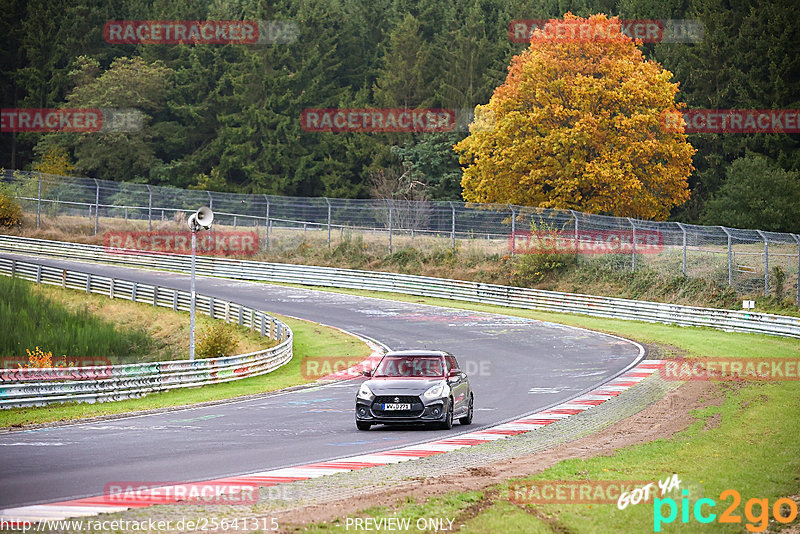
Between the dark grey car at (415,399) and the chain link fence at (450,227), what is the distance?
2362 cm

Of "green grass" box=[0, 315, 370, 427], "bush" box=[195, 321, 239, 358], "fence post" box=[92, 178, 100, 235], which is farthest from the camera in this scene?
"fence post" box=[92, 178, 100, 235]

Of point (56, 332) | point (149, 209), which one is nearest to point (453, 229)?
point (149, 209)

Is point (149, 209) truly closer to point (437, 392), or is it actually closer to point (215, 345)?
point (215, 345)

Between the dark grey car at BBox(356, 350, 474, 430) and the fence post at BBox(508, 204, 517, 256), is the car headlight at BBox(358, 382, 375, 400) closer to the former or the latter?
the dark grey car at BBox(356, 350, 474, 430)

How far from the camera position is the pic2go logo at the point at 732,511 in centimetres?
1052

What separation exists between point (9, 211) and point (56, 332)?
32931mm

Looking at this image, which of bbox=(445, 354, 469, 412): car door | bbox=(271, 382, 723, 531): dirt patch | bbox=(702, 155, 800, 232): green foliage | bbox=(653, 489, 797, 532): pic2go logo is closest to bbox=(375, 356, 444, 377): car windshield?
bbox=(445, 354, 469, 412): car door

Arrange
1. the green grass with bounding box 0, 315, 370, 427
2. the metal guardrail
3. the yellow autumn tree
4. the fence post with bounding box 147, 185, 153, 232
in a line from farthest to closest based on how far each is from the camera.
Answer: the fence post with bounding box 147, 185, 153, 232 → the yellow autumn tree → the metal guardrail → the green grass with bounding box 0, 315, 370, 427

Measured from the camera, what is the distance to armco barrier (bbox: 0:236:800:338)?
38453 millimetres

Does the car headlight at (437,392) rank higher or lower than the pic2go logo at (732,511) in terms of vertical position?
lower

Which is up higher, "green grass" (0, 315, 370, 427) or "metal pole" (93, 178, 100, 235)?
"metal pole" (93, 178, 100, 235)

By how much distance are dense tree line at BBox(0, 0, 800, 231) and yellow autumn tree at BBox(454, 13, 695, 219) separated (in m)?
21.0

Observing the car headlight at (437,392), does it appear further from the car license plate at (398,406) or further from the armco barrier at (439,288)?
the armco barrier at (439,288)

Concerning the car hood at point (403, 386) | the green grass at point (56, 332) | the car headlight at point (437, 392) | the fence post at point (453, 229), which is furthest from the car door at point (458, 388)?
the fence post at point (453, 229)
